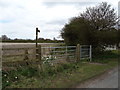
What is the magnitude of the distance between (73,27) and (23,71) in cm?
1096

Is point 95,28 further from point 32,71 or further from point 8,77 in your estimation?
point 8,77

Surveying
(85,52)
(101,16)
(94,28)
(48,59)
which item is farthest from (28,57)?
(101,16)

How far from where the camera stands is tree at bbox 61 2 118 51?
18.5 meters

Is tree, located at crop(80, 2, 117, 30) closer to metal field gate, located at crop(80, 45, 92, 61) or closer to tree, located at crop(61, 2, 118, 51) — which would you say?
tree, located at crop(61, 2, 118, 51)

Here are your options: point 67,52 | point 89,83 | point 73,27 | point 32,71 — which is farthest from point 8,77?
point 73,27

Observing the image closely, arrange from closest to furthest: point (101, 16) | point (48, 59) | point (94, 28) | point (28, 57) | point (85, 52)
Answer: point (28, 57) → point (48, 59) → point (85, 52) → point (94, 28) → point (101, 16)

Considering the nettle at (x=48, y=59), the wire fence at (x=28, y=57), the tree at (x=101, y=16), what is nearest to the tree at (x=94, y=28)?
the tree at (x=101, y=16)

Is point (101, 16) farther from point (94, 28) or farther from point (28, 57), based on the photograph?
point (28, 57)

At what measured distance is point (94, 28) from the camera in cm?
1902

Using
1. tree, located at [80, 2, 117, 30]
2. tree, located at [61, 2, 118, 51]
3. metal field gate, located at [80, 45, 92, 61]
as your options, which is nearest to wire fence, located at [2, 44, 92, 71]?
metal field gate, located at [80, 45, 92, 61]

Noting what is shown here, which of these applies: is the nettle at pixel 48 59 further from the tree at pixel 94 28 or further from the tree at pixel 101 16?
the tree at pixel 101 16

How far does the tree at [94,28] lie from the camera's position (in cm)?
1850

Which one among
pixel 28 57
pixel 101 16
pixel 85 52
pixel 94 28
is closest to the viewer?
pixel 28 57

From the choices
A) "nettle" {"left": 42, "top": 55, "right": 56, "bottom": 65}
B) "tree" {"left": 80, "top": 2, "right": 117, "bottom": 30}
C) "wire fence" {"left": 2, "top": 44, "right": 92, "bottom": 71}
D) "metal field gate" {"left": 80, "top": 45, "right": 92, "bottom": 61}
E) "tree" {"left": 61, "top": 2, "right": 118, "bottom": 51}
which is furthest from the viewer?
"tree" {"left": 80, "top": 2, "right": 117, "bottom": 30}
